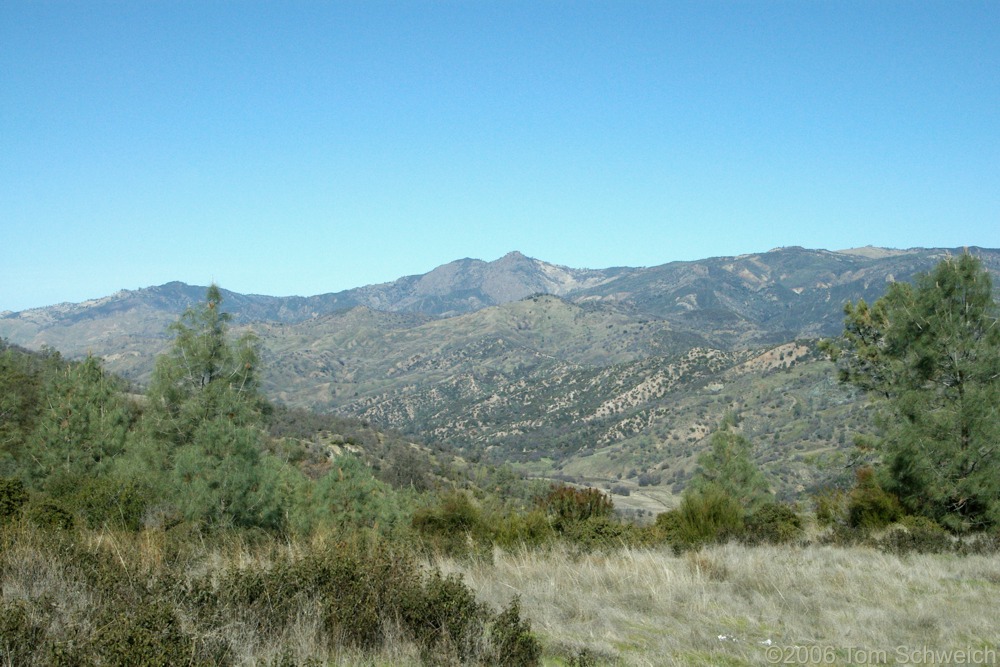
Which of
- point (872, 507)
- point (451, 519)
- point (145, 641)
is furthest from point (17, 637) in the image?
point (872, 507)

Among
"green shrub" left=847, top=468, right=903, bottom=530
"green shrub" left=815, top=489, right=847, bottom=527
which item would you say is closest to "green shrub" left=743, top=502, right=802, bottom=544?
"green shrub" left=815, top=489, right=847, bottom=527

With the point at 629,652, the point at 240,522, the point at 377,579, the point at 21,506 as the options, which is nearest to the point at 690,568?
the point at 629,652

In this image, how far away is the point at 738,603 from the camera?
6.90 meters

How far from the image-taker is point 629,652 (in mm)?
5160

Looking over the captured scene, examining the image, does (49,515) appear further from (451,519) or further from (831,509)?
(831,509)

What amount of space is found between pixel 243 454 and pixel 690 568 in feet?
36.9

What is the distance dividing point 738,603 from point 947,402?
1317 centimetres

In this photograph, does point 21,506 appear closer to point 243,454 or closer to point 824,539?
point 243,454

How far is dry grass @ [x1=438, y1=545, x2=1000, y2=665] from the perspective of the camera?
5496 mm

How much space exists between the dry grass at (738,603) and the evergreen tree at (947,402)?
21.4 ft

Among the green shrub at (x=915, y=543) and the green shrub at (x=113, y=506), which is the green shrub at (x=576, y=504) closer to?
the green shrub at (x=915, y=543)

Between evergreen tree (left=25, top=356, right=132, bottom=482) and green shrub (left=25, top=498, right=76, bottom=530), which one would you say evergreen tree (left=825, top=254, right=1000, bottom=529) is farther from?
evergreen tree (left=25, top=356, right=132, bottom=482)

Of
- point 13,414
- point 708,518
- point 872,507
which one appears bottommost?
point 872,507

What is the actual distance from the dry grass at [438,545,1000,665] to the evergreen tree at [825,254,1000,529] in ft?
21.4
